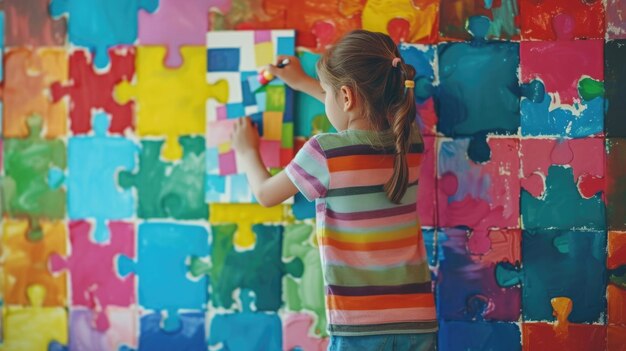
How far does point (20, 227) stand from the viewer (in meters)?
2.10

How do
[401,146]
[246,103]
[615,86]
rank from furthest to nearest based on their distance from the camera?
1. [246,103]
2. [615,86]
3. [401,146]

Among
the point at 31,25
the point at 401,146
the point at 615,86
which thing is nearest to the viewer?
the point at 401,146

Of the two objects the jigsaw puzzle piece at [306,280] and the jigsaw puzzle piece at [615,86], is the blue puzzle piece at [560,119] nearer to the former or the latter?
the jigsaw puzzle piece at [615,86]

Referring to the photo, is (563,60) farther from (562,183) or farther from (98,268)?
(98,268)

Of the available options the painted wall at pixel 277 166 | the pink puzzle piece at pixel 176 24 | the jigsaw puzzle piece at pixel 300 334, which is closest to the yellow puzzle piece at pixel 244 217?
the painted wall at pixel 277 166

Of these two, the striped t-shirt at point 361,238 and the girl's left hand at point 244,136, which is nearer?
the striped t-shirt at point 361,238

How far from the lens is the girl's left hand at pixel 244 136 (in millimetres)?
1895

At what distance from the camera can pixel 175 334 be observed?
2029 millimetres

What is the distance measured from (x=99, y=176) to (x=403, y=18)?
103cm

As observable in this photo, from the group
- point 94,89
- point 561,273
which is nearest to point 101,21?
point 94,89

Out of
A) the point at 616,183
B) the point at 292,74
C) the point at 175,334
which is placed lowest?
the point at 175,334

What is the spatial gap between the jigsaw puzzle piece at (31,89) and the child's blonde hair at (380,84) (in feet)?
3.05

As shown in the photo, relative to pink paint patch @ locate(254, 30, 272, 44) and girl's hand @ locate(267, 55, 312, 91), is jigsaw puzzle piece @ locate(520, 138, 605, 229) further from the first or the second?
pink paint patch @ locate(254, 30, 272, 44)

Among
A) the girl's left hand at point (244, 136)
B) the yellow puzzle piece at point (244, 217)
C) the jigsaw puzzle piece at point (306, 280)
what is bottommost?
the jigsaw puzzle piece at point (306, 280)
